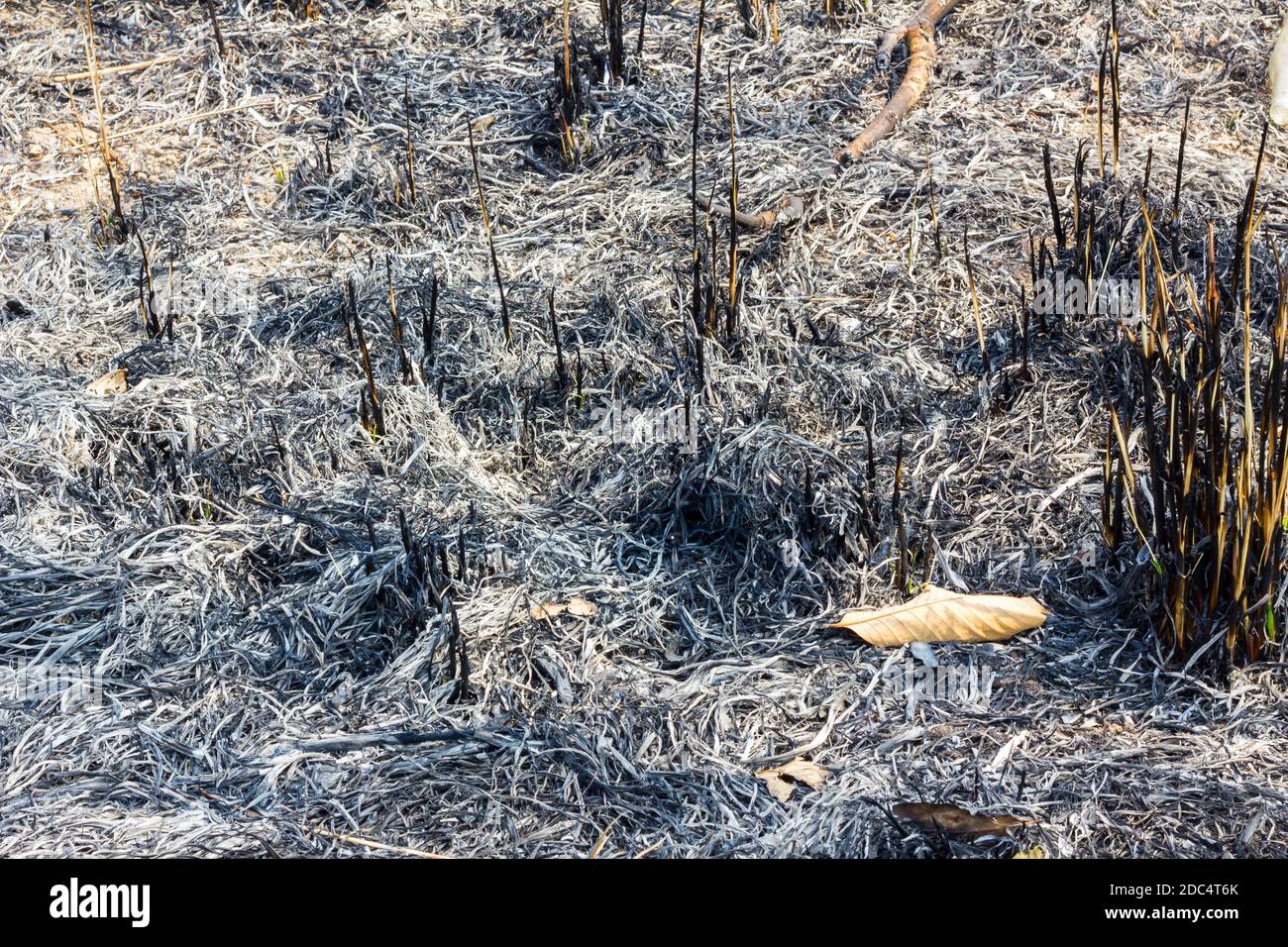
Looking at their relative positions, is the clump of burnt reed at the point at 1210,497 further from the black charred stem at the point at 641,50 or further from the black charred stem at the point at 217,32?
the black charred stem at the point at 217,32

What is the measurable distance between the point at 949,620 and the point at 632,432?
3.14 feet

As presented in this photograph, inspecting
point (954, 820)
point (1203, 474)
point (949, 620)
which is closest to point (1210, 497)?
A: point (1203, 474)

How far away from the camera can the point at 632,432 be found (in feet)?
10.0

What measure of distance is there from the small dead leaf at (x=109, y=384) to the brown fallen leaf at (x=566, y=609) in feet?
4.76

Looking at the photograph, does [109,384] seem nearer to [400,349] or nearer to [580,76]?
[400,349]

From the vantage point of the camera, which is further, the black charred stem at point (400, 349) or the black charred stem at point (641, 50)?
the black charred stem at point (641, 50)

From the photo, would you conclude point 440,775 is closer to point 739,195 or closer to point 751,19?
point 739,195

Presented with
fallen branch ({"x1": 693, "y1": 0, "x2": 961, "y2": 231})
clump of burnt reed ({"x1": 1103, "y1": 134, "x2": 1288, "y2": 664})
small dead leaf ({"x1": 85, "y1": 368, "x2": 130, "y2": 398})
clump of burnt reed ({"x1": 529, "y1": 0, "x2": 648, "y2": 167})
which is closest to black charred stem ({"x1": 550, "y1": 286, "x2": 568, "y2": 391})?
fallen branch ({"x1": 693, "y1": 0, "x2": 961, "y2": 231})

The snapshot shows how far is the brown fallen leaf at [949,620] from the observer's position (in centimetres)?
248

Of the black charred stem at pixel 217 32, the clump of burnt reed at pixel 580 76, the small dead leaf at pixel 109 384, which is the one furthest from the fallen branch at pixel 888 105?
the black charred stem at pixel 217 32

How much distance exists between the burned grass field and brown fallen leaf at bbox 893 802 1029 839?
12mm

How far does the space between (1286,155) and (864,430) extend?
176cm
